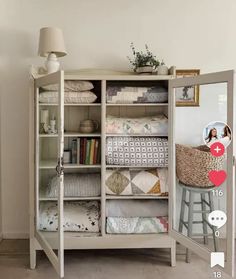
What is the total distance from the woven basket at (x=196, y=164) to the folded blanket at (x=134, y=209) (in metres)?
0.31

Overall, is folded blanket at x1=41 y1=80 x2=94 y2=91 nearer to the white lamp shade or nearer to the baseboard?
the white lamp shade

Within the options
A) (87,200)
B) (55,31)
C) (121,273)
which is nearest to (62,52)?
(55,31)

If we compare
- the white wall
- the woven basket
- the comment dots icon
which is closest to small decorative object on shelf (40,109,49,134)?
the white wall

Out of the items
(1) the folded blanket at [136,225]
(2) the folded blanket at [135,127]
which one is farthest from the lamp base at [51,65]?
(1) the folded blanket at [136,225]

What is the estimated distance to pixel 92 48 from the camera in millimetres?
3389

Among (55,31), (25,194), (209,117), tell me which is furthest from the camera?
(25,194)

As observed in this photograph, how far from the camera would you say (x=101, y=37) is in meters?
3.38

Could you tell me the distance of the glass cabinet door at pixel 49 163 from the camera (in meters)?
2.49

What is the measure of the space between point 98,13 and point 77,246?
2134mm

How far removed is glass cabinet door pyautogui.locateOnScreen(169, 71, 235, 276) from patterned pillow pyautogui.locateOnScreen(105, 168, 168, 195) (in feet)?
0.30

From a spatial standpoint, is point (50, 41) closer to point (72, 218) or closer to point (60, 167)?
point (60, 167)

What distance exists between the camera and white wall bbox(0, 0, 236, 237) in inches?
132

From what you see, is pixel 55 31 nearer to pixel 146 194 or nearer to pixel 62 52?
pixel 62 52

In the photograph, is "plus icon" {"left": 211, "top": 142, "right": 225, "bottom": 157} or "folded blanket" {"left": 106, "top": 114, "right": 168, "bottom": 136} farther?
"folded blanket" {"left": 106, "top": 114, "right": 168, "bottom": 136}
